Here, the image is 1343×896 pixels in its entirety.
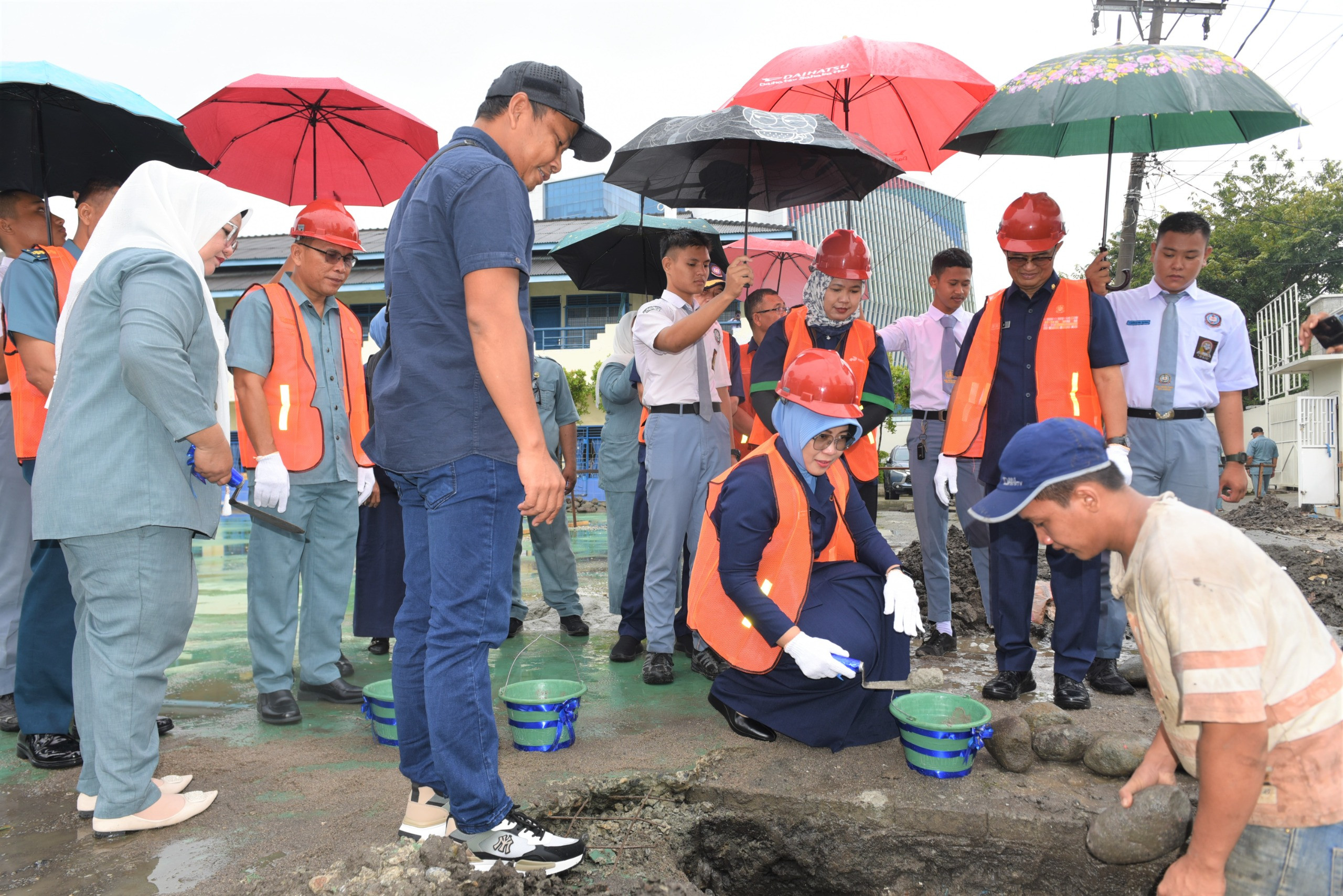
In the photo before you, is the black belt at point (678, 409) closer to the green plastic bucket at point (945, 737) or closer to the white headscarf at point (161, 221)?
the green plastic bucket at point (945, 737)

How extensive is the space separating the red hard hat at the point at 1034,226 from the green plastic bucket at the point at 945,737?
2.06m

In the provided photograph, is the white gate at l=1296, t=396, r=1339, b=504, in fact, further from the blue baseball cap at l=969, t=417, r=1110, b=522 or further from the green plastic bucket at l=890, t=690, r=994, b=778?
the blue baseball cap at l=969, t=417, r=1110, b=522

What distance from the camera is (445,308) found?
230cm

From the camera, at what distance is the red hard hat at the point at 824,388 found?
127 inches

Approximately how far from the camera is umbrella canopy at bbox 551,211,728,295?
5.90m

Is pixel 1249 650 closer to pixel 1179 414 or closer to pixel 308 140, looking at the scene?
pixel 1179 414

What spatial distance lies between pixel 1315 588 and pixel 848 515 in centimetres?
480

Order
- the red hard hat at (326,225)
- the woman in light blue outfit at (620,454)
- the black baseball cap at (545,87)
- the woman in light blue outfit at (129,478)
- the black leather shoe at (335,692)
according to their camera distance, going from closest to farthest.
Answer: the black baseball cap at (545,87)
the woman in light blue outfit at (129,478)
the red hard hat at (326,225)
the black leather shoe at (335,692)
the woman in light blue outfit at (620,454)

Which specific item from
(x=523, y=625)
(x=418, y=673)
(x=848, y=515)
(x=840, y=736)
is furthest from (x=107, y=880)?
(x=523, y=625)

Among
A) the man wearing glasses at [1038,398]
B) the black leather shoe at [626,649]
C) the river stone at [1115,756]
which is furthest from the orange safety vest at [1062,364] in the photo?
the black leather shoe at [626,649]

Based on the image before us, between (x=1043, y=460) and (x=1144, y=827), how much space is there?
48.4 inches

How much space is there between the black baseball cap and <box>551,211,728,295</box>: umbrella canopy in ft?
10.6

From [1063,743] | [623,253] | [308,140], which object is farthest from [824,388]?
[308,140]

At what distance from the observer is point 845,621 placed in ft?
10.8
